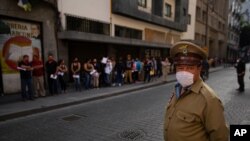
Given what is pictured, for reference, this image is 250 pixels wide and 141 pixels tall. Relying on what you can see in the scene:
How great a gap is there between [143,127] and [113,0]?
12.5 metres

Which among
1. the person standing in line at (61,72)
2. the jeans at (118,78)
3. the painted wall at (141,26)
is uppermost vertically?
the painted wall at (141,26)

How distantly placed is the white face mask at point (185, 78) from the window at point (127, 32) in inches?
652

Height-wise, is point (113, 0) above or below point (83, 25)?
above

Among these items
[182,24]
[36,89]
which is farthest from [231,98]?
[182,24]

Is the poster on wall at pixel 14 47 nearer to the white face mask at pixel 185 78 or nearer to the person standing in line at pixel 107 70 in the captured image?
the person standing in line at pixel 107 70

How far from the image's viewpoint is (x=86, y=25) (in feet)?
51.5

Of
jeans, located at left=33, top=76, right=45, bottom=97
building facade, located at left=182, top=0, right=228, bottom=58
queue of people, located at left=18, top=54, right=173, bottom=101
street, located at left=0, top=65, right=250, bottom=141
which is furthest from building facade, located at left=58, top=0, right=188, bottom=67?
street, located at left=0, top=65, right=250, bottom=141

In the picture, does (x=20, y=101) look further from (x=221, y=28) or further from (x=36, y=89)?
(x=221, y=28)

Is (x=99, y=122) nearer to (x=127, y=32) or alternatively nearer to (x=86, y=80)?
(x=86, y=80)

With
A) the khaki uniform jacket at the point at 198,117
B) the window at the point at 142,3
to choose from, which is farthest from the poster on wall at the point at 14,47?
the window at the point at 142,3

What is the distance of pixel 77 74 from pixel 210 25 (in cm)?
3801

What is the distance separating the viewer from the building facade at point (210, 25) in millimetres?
35619

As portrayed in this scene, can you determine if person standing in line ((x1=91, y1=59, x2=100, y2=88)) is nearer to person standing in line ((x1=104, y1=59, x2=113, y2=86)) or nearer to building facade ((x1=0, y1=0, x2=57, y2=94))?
person standing in line ((x1=104, y1=59, x2=113, y2=86))

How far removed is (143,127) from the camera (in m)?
6.96
